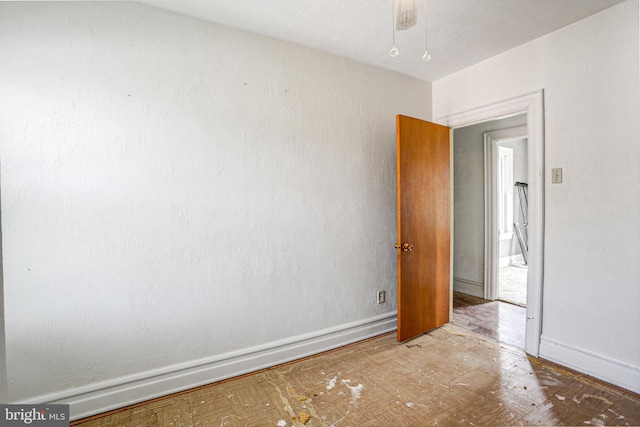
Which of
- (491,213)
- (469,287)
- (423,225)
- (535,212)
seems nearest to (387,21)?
(423,225)

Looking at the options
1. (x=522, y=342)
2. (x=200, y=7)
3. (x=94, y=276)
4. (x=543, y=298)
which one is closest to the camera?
(x=94, y=276)

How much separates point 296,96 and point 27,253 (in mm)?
1972

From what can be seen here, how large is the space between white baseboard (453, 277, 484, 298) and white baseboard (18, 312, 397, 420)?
1902 mm

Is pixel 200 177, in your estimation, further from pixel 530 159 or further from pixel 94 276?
pixel 530 159

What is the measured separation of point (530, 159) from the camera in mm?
2506

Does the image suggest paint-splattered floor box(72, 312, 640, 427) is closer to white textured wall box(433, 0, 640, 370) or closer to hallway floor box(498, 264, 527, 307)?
white textured wall box(433, 0, 640, 370)

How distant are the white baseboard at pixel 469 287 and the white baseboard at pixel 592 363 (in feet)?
5.22

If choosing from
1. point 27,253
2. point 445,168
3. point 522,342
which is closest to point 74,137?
point 27,253

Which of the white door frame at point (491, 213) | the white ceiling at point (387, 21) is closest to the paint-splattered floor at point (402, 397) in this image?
the white door frame at point (491, 213)

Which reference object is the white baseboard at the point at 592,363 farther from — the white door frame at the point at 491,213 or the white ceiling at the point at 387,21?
the white ceiling at the point at 387,21

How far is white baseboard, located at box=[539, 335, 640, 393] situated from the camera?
6.58ft

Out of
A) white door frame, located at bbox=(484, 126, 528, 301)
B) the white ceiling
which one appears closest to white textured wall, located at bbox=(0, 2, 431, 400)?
the white ceiling

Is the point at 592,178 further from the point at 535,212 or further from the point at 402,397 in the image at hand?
the point at 402,397

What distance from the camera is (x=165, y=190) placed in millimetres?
2041
